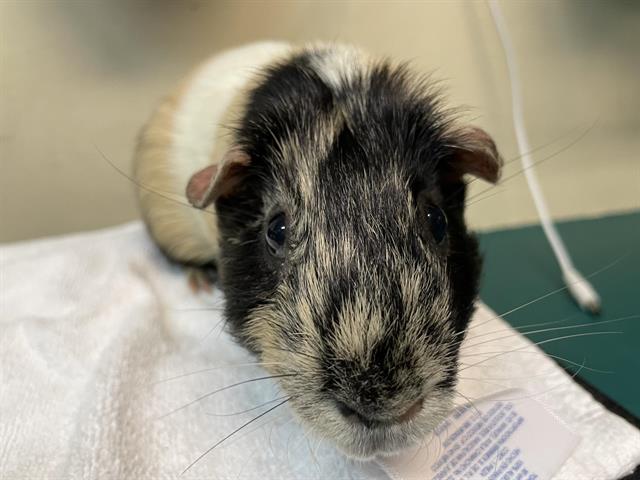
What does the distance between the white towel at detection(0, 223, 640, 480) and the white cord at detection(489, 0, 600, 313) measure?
51cm

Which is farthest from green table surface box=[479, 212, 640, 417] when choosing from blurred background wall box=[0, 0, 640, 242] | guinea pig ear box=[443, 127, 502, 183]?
guinea pig ear box=[443, 127, 502, 183]

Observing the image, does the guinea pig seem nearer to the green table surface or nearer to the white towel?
the white towel

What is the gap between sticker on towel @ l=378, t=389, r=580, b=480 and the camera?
0.98 meters

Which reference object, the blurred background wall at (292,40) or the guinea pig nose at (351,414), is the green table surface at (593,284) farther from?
the guinea pig nose at (351,414)

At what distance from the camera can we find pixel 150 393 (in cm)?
124

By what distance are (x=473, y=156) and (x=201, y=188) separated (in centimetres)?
62

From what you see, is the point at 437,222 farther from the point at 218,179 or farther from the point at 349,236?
→ the point at 218,179

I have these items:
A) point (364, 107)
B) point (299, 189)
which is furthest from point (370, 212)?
point (364, 107)

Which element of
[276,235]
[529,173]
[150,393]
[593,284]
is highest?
[276,235]

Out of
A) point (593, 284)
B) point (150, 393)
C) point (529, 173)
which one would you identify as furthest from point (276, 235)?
point (529, 173)

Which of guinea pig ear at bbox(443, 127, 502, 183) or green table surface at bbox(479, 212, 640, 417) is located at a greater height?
guinea pig ear at bbox(443, 127, 502, 183)

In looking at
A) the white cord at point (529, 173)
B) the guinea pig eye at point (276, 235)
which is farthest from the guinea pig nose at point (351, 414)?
the white cord at point (529, 173)

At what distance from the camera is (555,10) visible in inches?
83.2

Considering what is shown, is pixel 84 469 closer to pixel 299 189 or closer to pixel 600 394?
pixel 299 189
